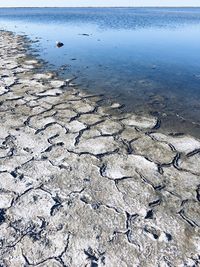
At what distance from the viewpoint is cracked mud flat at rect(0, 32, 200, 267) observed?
234 cm

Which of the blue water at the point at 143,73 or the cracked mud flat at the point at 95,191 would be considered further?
the blue water at the point at 143,73

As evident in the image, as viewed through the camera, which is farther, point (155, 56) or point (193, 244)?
point (155, 56)

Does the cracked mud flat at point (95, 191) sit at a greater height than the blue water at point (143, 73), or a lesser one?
greater

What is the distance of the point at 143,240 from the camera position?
2.43 metres

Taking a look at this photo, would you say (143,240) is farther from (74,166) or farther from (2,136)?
(2,136)

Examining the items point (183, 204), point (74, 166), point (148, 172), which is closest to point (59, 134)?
point (74, 166)

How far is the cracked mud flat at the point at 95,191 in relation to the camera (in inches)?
92.3

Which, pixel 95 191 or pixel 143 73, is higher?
pixel 95 191

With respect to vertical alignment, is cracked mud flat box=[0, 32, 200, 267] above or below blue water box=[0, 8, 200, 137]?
above

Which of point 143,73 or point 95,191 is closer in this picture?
point 95,191

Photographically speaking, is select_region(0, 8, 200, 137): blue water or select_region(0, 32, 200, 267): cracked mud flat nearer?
select_region(0, 32, 200, 267): cracked mud flat

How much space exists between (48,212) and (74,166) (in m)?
0.80

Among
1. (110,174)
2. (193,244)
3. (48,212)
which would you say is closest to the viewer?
(193,244)

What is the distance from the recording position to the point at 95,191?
3020 millimetres
